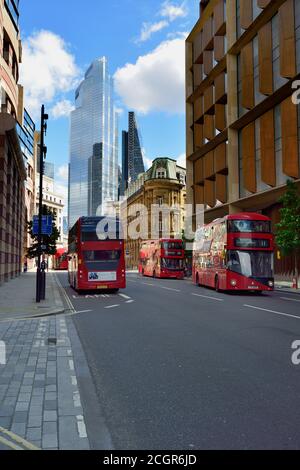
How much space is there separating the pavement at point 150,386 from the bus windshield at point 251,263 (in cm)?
1015

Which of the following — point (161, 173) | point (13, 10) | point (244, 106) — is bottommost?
point (244, 106)

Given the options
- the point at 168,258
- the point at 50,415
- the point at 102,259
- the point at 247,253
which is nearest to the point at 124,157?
the point at 168,258

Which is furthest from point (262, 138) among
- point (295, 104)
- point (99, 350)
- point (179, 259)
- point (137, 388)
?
point (137, 388)

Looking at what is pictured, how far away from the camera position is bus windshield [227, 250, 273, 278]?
2167cm

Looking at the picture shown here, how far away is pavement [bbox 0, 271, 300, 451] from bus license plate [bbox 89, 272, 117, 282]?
34.6 ft

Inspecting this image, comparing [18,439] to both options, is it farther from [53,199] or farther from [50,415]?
[53,199]

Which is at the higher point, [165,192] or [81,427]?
[165,192]

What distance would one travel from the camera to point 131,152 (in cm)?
18138

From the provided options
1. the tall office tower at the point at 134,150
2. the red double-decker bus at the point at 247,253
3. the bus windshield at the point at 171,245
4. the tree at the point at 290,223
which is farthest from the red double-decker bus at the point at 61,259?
the tall office tower at the point at 134,150

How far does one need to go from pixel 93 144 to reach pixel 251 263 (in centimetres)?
15111

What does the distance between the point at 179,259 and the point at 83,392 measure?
3562 cm

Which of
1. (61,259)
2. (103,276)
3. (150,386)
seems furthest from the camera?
(61,259)
